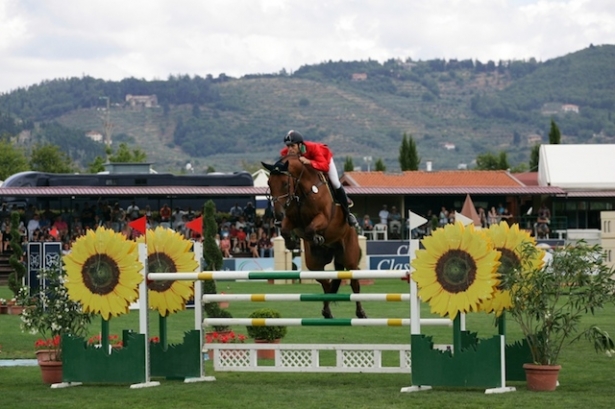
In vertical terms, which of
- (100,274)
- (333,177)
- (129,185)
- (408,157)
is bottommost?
(100,274)

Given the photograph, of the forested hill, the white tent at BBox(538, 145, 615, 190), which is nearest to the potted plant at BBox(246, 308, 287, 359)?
the white tent at BBox(538, 145, 615, 190)

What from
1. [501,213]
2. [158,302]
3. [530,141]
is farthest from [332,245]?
[530,141]

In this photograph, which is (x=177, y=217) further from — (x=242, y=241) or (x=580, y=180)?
(x=580, y=180)

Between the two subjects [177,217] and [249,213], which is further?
[249,213]

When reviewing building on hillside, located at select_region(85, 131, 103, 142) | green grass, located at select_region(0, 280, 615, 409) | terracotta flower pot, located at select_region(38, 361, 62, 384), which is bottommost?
green grass, located at select_region(0, 280, 615, 409)

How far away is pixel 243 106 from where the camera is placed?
194750 mm

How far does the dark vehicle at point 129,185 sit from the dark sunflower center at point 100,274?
22749 millimetres

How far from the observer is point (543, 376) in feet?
31.6

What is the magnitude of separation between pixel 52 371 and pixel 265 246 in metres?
21.3

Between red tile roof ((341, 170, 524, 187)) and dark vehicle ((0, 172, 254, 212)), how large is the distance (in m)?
9.23

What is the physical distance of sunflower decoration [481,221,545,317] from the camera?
31.4ft

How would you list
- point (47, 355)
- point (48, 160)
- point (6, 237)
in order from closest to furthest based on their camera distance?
point (47, 355) → point (6, 237) → point (48, 160)

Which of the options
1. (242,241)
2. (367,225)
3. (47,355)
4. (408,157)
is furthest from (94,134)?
(47,355)

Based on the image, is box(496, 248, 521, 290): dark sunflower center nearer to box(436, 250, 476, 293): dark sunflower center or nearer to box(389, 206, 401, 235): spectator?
box(436, 250, 476, 293): dark sunflower center
